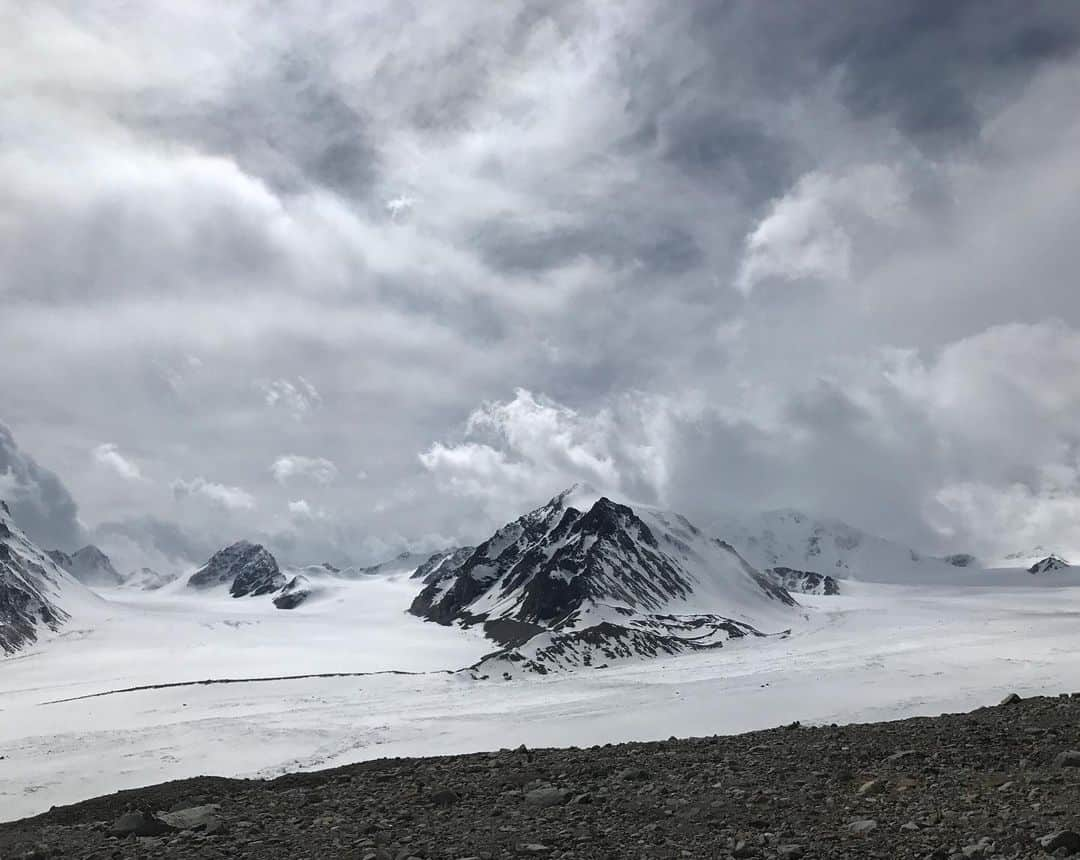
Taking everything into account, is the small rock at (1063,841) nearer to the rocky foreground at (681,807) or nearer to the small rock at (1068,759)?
the rocky foreground at (681,807)

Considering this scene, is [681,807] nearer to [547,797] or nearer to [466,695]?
[547,797]

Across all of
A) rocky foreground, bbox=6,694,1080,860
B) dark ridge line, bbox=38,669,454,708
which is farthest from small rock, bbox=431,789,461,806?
dark ridge line, bbox=38,669,454,708

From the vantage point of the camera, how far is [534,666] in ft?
440

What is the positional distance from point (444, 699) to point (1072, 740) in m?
94.6

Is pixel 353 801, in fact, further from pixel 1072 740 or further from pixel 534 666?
pixel 534 666

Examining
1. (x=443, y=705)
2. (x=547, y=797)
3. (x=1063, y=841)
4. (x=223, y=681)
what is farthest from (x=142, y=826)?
(x=223, y=681)

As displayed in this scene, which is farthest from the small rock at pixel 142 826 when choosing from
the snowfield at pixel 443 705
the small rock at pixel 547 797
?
the snowfield at pixel 443 705

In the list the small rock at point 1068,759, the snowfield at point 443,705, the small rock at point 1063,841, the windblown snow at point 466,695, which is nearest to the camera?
the small rock at point 1063,841

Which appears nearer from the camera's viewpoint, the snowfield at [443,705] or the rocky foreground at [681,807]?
the rocky foreground at [681,807]

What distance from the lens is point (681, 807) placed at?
16266 mm

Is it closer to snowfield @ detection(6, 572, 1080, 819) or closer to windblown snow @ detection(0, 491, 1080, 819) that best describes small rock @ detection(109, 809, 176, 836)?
snowfield @ detection(6, 572, 1080, 819)

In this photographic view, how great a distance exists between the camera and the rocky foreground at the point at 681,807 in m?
13.6

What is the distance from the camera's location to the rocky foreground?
13.6m

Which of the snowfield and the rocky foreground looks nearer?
the rocky foreground
